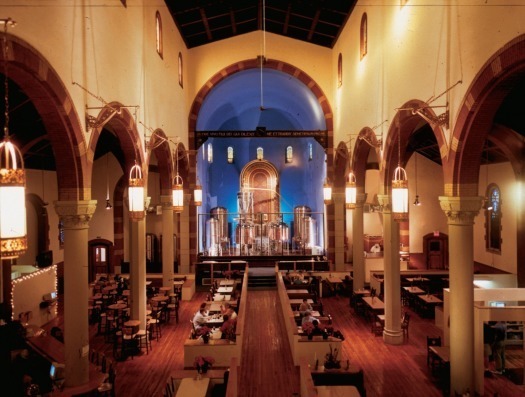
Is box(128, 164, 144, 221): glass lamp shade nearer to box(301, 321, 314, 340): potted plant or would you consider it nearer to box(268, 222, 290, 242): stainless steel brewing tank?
box(301, 321, 314, 340): potted plant

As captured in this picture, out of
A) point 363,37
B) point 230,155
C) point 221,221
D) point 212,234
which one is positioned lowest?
point 212,234

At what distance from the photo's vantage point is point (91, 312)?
1767 centimetres

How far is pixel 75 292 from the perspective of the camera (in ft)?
33.4

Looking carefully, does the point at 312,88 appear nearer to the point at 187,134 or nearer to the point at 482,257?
the point at 187,134

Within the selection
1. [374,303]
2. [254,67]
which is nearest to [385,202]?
[374,303]

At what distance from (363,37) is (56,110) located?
38.9ft

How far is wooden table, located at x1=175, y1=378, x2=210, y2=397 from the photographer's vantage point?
883 centimetres

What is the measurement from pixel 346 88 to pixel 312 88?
3637 millimetres

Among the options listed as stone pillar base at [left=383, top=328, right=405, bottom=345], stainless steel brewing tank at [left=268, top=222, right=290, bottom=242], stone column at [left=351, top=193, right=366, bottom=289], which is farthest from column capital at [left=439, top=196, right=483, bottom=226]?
stainless steel brewing tank at [left=268, top=222, right=290, bottom=242]

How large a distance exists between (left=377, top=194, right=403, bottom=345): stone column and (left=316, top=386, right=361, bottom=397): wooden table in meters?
5.76

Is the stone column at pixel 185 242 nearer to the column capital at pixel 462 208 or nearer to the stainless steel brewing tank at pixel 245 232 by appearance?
the stainless steel brewing tank at pixel 245 232

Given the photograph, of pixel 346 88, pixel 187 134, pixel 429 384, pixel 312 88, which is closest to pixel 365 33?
pixel 346 88

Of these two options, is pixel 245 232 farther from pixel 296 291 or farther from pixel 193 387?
pixel 193 387

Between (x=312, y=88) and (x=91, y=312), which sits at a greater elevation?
(x=312, y=88)
